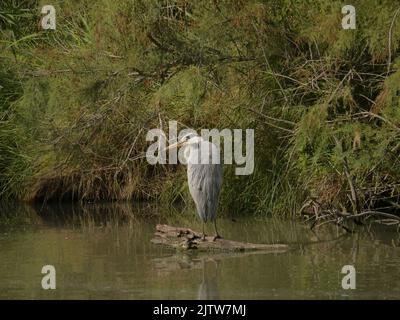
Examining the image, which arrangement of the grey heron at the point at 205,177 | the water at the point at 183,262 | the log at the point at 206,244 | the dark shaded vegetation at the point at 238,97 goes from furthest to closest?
the dark shaded vegetation at the point at 238,97 → the grey heron at the point at 205,177 → the log at the point at 206,244 → the water at the point at 183,262

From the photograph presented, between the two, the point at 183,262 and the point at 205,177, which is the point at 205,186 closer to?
the point at 205,177

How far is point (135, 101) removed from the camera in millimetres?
10680

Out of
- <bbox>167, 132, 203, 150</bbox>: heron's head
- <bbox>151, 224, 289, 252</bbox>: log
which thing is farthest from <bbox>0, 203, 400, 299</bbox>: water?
<bbox>167, 132, 203, 150</bbox>: heron's head

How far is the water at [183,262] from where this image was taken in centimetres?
682

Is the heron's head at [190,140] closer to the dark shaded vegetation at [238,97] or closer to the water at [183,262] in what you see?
the dark shaded vegetation at [238,97]

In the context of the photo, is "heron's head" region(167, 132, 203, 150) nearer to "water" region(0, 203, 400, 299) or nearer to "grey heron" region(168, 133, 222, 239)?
"grey heron" region(168, 133, 222, 239)

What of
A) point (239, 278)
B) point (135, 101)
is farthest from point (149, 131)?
point (239, 278)

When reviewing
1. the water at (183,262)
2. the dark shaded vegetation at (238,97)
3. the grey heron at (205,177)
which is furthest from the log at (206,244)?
the dark shaded vegetation at (238,97)

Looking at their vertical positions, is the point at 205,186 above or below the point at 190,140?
below

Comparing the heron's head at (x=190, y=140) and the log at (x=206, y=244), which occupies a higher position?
the heron's head at (x=190, y=140)

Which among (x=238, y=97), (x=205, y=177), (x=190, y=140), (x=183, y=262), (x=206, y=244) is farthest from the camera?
(x=238, y=97)

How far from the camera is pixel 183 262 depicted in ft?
26.0

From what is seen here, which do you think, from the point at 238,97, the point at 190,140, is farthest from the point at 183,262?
the point at 238,97

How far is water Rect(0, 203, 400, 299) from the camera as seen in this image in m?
6.82
